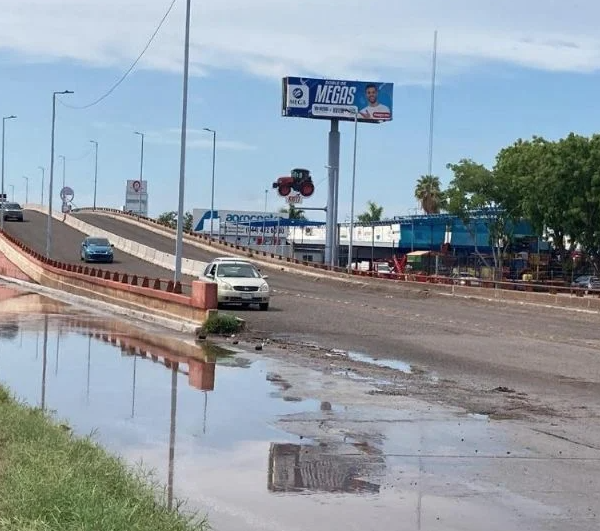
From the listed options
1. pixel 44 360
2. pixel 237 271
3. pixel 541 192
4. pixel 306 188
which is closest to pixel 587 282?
pixel 541 192

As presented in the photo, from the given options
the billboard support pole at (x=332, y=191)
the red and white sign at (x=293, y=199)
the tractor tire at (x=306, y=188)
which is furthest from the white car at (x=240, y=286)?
the tractor tire at (x=306, y=188)

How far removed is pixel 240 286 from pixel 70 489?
27675 millimetres

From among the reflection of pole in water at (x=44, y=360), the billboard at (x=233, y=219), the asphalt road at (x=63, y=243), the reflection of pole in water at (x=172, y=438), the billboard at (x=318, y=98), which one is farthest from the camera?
the billboard at (x=233, y=219)

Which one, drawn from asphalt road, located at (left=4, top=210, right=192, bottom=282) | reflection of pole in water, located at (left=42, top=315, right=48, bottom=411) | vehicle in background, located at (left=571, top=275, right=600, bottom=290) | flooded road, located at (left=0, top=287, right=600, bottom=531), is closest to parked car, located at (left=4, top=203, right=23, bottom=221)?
asphalt road, located at (left=4, top=210, right=192, bottom=282)

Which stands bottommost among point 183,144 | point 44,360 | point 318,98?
point 44,360

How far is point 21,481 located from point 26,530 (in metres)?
1.40

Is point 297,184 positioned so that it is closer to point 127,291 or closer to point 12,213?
point 12,213

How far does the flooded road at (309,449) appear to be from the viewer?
7.91m

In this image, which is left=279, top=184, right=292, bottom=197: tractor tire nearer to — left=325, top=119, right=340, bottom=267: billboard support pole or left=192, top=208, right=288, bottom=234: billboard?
left=325, top=119, right=340, bottom=267: billboard support pole

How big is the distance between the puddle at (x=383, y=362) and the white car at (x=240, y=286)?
540 inches

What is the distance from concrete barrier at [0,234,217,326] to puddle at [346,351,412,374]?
524 centimetres

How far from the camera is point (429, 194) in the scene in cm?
11344

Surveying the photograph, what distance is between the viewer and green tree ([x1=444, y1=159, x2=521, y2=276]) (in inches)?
2635

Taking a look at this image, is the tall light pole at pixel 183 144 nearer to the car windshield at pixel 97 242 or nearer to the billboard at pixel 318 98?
the car windshield at pixel 97 242
